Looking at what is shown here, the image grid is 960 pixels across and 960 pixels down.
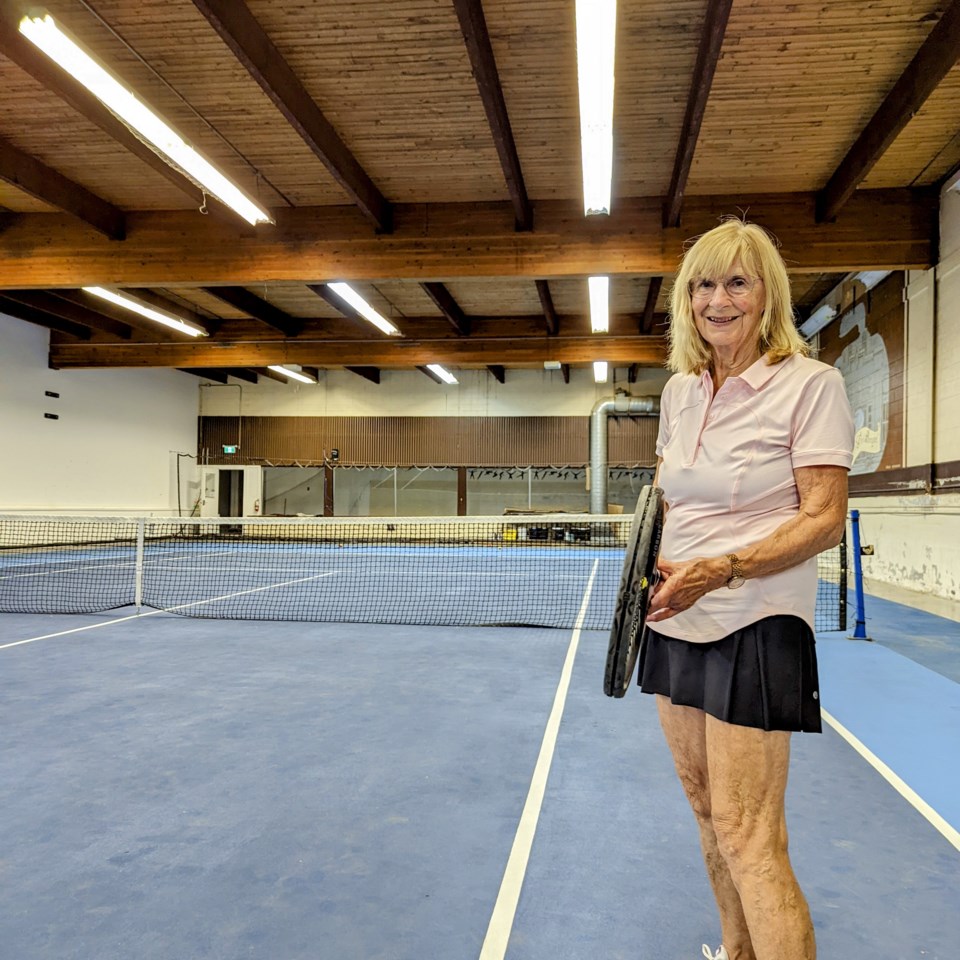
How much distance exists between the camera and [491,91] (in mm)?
7434

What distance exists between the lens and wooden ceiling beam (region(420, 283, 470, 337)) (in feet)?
49.7

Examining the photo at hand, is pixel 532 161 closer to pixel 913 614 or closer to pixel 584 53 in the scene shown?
pixel 584 53

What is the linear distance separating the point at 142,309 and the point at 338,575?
26.5ft

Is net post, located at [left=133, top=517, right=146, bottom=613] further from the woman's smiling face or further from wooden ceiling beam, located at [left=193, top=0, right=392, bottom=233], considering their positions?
the woman's smiling face

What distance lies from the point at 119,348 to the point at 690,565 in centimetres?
2193

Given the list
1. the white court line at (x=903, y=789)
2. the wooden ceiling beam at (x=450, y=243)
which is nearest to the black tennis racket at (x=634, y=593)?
the white court line at (x=903, y=789)

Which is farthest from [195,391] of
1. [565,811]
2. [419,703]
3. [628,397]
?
[565,811]

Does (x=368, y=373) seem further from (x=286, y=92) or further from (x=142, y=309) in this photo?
(x=286, y=92)

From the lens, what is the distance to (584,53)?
6.14 meters

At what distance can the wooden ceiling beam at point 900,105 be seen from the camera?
21.8 feet

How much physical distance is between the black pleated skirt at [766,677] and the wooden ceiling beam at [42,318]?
19827mm

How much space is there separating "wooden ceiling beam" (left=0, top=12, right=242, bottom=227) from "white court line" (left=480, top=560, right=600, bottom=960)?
7542 mm

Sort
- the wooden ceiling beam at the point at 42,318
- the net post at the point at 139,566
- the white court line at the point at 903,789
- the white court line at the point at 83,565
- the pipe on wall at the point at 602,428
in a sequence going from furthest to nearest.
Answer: the pipe on wall at the point at 602,428 < the wooden ceiling beam at the point at 42,318 < the white court line at the point at 83,565 < the net post at the point at 139,566 < the white court line at the point at 903,789

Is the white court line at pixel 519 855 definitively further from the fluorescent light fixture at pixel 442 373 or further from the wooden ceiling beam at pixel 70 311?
the fluorescent light fixture at pixel 442 373
